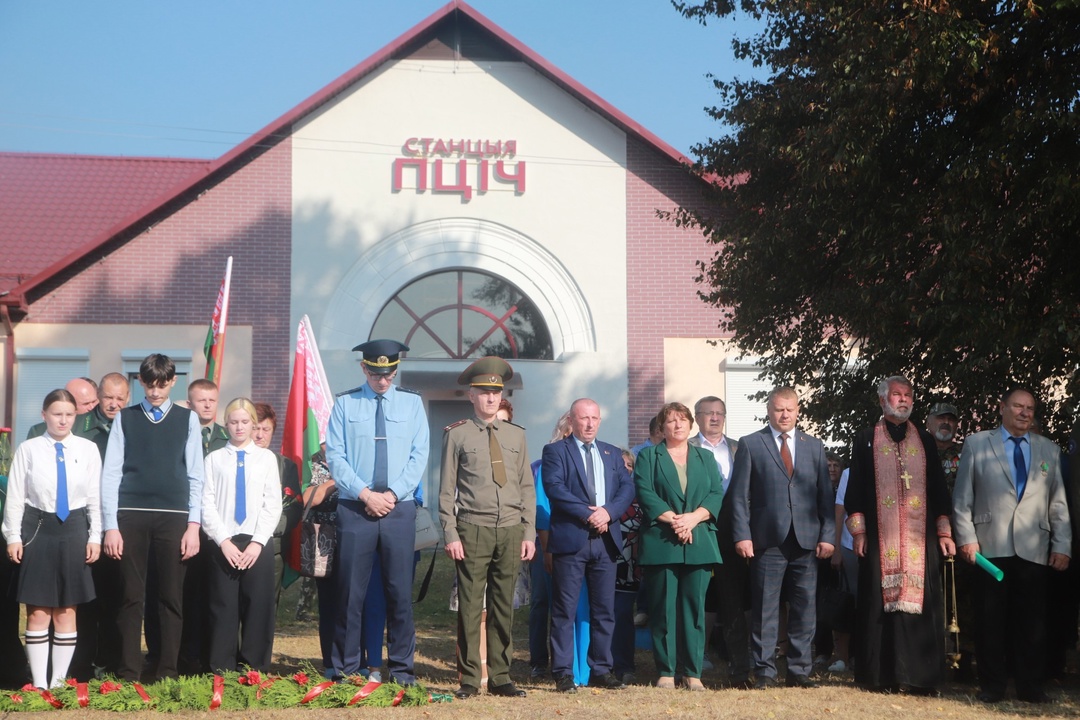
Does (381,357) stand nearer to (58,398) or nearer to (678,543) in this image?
(58,398)

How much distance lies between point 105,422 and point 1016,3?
7.33 metres

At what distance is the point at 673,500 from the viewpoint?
797 centimetres

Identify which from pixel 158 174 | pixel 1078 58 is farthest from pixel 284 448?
pixel 158 174

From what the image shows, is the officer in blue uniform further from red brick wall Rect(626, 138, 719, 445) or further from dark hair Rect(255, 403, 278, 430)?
red brick wall Rect(626, 138, 719, 445)

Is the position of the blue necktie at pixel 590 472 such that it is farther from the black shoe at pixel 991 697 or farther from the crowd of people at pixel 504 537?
the black shoe at pixel 991 697

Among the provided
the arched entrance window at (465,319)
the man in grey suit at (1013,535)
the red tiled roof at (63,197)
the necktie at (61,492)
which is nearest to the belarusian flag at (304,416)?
the necktie at (61,492)

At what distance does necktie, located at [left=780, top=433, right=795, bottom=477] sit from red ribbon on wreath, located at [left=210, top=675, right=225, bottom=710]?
12.8ft

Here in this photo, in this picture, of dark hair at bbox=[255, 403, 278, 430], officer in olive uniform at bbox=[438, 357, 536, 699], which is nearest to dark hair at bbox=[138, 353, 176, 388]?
dark hair at bbox=[255, 403, 278, 430]

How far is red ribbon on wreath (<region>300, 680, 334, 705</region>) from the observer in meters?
6.95

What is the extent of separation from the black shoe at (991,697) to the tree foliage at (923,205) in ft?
8.85

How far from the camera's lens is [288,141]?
20.1 m

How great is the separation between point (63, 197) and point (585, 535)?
1742 centimetres

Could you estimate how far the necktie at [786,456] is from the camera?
801 cm

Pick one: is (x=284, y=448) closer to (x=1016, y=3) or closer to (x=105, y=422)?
(x=105, y=422)
